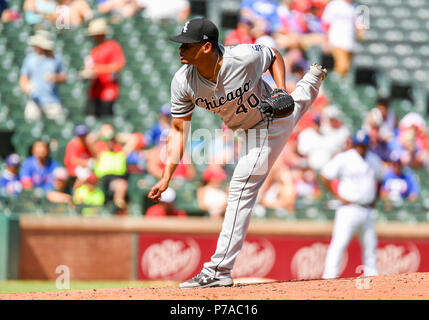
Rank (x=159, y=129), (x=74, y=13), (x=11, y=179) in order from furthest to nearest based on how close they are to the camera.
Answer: (x=74, y=13), (x=159, y=129), (x=11, y=179)

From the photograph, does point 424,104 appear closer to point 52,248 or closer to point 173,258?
point 173,258

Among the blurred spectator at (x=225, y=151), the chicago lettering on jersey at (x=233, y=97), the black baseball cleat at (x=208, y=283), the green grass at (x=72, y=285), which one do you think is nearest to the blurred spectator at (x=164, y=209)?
the blurred spectator at (x=225, y=151)

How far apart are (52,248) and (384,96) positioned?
639 centimetres

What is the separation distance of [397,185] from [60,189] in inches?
168

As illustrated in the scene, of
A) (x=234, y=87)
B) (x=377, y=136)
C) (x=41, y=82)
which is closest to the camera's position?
(x=234, y=87)

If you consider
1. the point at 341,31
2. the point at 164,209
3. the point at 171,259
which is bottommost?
the point at 171,259

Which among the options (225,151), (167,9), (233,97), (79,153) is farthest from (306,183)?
(233,97)

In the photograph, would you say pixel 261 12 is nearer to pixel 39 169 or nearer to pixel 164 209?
pixel 164 209

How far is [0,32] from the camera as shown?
13328mm

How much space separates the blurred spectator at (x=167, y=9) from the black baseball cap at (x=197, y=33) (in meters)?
8.53

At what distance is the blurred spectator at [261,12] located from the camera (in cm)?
1320

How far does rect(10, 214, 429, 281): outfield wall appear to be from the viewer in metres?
9.88

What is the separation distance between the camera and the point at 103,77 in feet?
38.3

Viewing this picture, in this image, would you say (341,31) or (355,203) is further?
(341,31)
